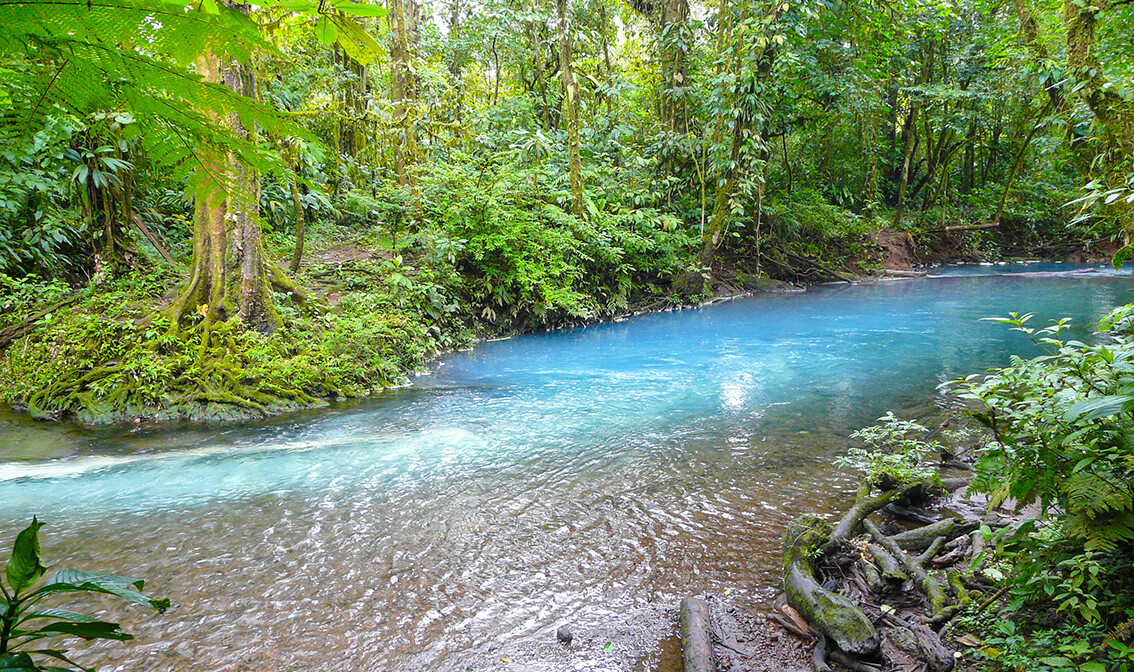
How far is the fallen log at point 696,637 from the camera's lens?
284 cm

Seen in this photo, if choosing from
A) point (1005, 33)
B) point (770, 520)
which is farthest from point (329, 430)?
point (1005, 33)

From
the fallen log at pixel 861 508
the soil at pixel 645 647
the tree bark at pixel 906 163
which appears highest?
the tree bark at pixel 906 163

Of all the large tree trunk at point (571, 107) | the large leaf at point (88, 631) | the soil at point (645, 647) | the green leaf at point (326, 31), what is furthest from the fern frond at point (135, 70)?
the large tree trunk at point (571, 107)

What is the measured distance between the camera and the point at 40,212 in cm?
839

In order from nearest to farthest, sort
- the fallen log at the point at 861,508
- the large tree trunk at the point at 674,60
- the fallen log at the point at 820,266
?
the fallen log at the point at 861,508 → the large tree trunk at the point at 674,60 → the fallen log at the point at 820,266

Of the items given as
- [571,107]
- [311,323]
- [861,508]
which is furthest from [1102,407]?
[571,107]

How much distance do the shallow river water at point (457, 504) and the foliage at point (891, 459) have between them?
257mm

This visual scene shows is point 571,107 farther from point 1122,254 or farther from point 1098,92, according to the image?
point 1122,254

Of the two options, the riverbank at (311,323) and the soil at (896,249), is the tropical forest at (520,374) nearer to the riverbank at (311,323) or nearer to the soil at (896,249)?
the riverbank at (311,323)

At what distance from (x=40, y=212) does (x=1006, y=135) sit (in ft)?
104

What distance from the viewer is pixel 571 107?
14547mm

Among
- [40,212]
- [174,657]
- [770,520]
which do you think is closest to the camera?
[174,657]

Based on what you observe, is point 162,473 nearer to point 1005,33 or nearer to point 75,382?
point 75,382

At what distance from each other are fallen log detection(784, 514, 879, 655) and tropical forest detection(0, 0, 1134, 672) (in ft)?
0.08
